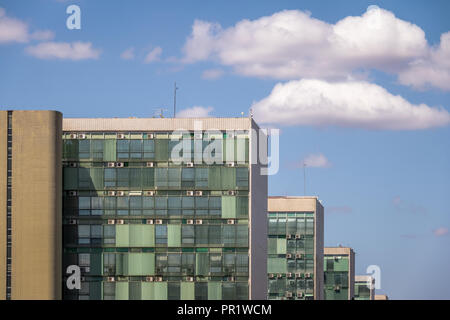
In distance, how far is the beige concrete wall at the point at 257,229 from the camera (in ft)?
444

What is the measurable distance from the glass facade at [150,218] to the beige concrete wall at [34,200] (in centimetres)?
647

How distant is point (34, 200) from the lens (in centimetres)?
12875

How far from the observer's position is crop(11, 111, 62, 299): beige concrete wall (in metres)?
128

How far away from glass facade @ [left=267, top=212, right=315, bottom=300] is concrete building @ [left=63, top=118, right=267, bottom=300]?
5545cm

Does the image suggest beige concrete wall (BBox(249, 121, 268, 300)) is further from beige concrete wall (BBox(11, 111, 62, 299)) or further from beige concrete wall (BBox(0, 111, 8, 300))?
beige concrete wall (BBox(0, 111, 8, 300))

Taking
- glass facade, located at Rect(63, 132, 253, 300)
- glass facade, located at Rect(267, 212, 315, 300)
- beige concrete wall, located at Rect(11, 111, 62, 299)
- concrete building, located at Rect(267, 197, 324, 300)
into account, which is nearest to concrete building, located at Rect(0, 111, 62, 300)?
beige concrete wall, located at Rect(11, 111, 62, 299)

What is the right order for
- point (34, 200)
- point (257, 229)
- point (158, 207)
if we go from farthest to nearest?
1. point (257, 229)
2. point (158, 207)
3. point (34, 200)

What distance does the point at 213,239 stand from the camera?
13488cm

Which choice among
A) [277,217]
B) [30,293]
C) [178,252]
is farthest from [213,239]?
[277,217]

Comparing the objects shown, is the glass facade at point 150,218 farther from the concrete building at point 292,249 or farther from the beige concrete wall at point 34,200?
the concrete building at point 292,249

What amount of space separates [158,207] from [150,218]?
5.74ft

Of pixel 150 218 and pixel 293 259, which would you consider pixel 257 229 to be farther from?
pixel 293 259

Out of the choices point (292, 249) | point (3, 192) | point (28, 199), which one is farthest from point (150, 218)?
point (292, 249)

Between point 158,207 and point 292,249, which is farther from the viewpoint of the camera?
point 292,249
